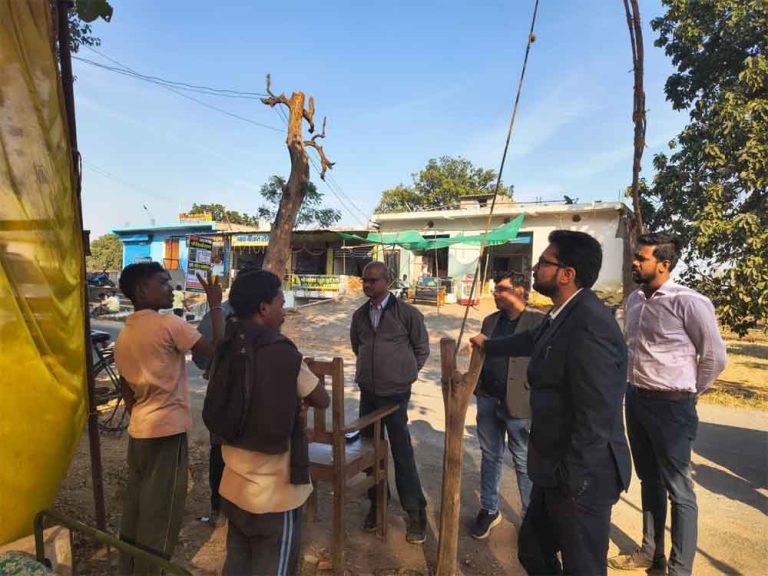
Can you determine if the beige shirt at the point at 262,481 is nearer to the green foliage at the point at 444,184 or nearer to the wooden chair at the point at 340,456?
the wooden chair at the point at 340,456

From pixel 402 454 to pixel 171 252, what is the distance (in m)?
24.9

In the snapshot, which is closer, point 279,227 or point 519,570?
point 519,570

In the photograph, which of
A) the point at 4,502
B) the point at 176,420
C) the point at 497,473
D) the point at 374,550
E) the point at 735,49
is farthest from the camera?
the point at 735,49

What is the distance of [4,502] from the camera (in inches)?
72.2

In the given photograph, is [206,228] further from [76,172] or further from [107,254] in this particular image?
[76,172]

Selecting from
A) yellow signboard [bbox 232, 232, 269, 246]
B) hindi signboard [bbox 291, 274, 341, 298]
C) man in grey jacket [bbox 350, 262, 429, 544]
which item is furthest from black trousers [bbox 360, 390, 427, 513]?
yellow signboard [bbox 232, 232, 269, 246]

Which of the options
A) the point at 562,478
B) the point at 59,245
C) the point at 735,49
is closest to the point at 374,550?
the point at 562,478

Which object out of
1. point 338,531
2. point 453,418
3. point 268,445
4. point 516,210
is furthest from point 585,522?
point 516,210

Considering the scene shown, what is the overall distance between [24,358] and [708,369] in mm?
3331

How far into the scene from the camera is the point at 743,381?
9.00 meters

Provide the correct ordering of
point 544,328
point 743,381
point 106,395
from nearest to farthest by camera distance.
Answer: point 544,328
point 106,395
point 743,381

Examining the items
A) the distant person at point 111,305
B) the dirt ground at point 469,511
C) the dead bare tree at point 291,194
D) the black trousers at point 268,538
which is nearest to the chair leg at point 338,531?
the dirt ground at point 469,511

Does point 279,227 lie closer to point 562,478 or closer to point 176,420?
point 176,420

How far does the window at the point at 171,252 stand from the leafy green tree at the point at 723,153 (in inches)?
896
